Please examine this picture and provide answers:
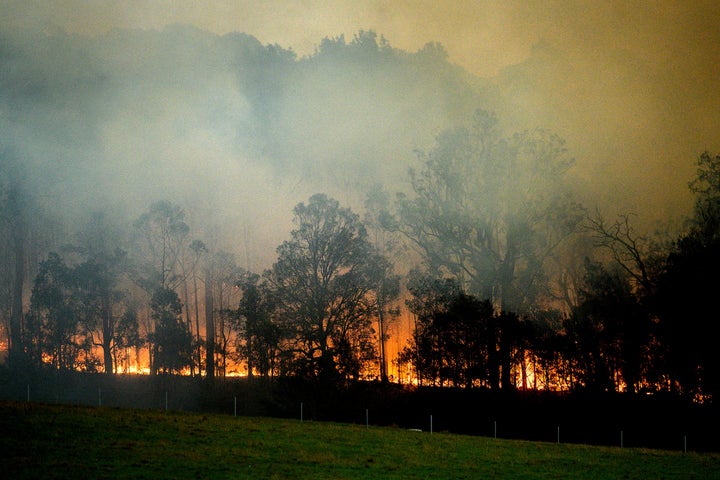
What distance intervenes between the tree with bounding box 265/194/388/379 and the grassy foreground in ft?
43.7

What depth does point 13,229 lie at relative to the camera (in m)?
110

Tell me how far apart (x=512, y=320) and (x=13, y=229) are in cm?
8692

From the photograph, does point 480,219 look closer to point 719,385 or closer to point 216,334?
point 719,385

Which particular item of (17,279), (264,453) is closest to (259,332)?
(264,453)

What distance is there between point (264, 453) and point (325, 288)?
27925 mm

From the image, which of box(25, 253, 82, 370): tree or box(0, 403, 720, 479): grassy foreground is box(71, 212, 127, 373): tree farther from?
box(0, 403, 720, 479): grassy foreground

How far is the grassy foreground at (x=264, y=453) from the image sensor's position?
23688 millimetres

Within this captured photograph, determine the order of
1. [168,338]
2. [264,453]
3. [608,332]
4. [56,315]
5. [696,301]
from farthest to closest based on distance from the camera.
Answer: [56,315] < [168,338] < [608,332] < [696,301] < [264,453]

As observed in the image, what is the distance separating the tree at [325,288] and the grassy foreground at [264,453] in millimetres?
13306

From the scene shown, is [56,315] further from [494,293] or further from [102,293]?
[494,293]

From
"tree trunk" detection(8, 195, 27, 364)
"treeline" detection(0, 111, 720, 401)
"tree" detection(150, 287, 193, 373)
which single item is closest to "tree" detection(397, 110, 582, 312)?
"treeline" detection(0, 111, 720, 401)

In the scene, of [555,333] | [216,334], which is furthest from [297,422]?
[216,334]

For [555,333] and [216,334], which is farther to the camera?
[216,334]

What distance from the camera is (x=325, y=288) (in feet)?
184
